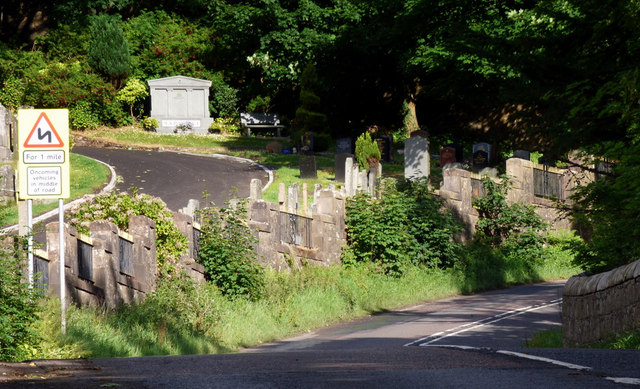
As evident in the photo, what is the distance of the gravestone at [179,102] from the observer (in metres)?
52.2

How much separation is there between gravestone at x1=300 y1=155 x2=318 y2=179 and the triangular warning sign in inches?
832

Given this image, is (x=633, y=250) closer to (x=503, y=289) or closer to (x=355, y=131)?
(x=503, y=289)

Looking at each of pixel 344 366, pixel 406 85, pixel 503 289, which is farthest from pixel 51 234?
pixel 406 85

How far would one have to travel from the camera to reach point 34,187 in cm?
1370

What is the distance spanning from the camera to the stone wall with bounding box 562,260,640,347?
11.3m

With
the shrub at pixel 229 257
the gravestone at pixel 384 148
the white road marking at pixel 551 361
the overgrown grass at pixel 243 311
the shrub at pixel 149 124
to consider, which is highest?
the shrub at pixel 149 124

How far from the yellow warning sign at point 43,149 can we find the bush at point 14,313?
244 cm

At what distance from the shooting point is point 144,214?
57.2 feet

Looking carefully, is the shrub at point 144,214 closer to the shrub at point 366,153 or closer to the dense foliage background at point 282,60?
the dense foliage background at point 282,60

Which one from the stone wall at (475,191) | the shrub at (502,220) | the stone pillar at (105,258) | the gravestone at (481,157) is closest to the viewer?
the stone pillar at (105,258)

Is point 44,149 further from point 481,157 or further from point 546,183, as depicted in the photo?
point 481,157

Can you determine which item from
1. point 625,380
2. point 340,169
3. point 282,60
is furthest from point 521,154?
point 625,380

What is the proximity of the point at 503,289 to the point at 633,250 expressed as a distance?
11.2 meters

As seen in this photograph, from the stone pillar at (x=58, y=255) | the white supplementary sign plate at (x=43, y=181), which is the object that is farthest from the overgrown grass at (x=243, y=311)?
the white supplementary sign plate at (x=43, y=181)
